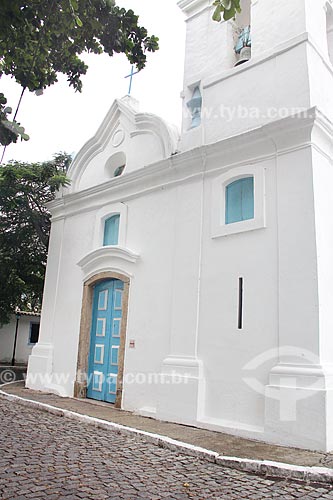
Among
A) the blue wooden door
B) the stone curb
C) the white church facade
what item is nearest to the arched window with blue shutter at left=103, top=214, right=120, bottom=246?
the white church facade

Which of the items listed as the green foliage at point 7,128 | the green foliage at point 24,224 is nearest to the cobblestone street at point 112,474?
the green foliage at point 7,128

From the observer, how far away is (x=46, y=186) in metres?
12.5

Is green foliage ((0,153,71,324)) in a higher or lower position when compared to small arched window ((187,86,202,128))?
lower

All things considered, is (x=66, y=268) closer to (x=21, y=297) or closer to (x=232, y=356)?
(x=21, y=297)

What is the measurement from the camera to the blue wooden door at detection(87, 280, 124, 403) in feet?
28.6

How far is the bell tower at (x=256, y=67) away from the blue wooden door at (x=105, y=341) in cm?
320

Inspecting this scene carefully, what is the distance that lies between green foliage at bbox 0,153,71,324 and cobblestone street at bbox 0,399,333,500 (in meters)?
6.98

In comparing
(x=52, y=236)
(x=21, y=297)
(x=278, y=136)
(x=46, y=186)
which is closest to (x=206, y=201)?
(x=278, y=136)

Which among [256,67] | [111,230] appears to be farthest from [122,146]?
[256,67]

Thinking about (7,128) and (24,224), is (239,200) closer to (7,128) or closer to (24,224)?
(7,128)

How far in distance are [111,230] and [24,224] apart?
3.99m

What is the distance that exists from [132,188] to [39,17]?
4.89m

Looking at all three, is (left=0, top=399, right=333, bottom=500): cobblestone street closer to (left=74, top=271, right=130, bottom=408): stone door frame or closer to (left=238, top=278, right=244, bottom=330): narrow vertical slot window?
(left=238, top=278, right=244, bottom=330): narrow vertical slot window

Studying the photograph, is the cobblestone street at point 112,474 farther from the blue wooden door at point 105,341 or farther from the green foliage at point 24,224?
the green foliage at point 24,224
